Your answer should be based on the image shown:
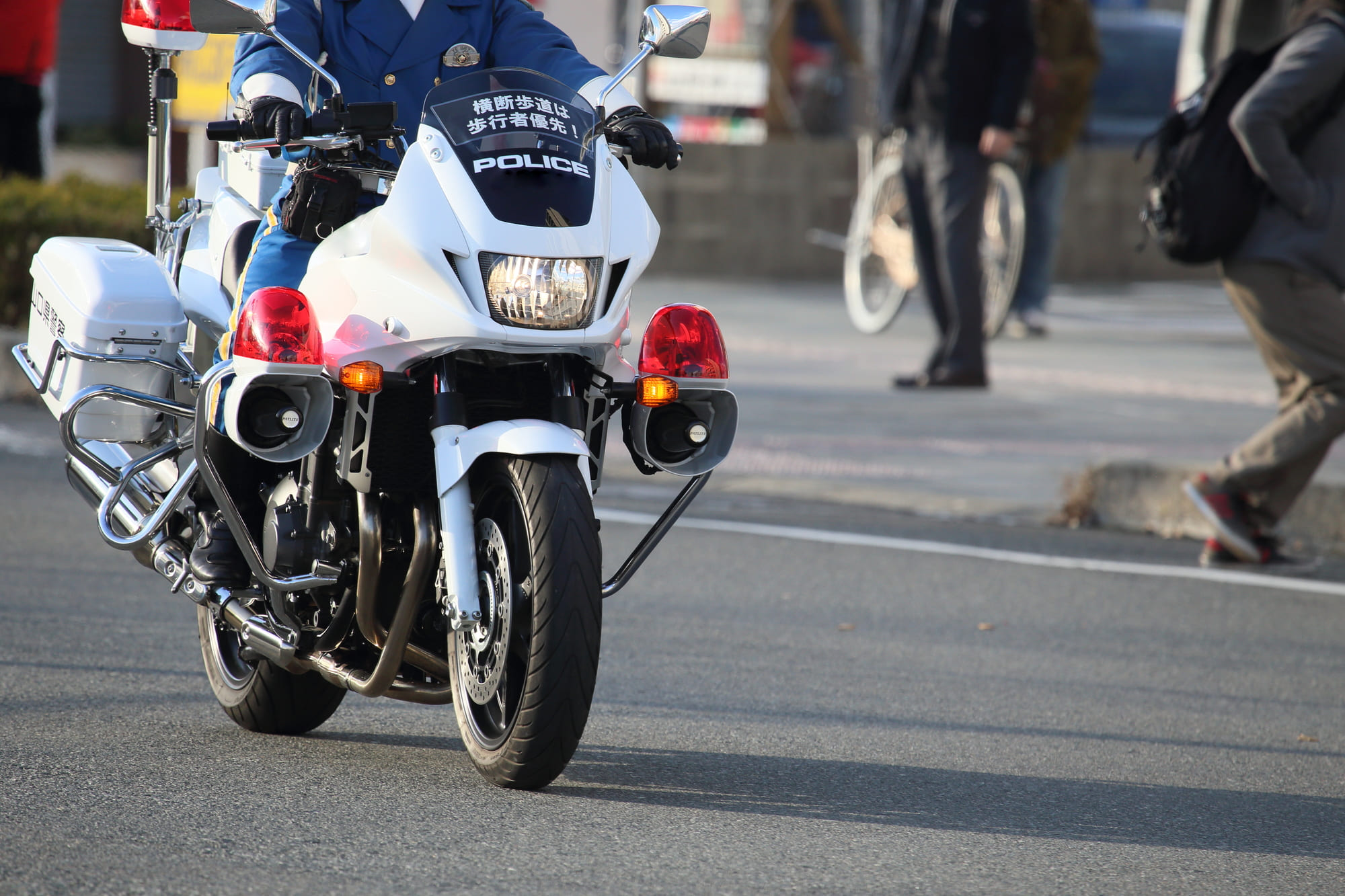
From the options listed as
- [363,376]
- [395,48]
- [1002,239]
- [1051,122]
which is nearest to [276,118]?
[363,376]

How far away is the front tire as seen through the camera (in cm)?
361

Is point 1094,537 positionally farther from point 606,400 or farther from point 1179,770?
point 606,400

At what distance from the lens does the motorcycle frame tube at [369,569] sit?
3.81 metres

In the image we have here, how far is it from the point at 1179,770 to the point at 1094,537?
Answer: 10.5ft

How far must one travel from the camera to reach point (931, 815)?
3918mm

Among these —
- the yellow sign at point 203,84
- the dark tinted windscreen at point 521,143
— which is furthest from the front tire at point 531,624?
the yellow sign at point 203,84

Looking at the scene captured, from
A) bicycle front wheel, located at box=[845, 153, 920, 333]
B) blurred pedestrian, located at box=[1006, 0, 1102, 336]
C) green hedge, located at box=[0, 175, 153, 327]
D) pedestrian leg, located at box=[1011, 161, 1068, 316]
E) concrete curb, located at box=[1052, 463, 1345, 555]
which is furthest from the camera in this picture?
pedestrian leg, located at box=[1011, 161, 1068, 316]

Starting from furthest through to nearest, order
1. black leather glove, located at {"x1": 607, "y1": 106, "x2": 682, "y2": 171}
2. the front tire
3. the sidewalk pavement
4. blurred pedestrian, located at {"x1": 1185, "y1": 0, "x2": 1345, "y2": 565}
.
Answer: the sidewalk pavement
blurred pedestrian, located at {"x1": 1185, "y1": 0, "x2": 1345, "y2": 565}
black leather glove, located at {"x1": 607, "y1": 106, "x2": 682, "y2": 171}
the front tire

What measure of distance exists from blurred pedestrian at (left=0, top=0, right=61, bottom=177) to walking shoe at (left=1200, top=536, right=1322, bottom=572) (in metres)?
7.10

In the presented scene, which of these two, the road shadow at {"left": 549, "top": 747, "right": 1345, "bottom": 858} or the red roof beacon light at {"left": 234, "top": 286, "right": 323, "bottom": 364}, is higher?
the red roof beacon light at {"left": 234, "top": 286, "right": 323, "bottom": 364}

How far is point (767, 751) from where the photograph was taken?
440cm

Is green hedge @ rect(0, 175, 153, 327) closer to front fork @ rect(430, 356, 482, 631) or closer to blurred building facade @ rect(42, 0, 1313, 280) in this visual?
blurred building facade @ rect(42, 0, 1313, 280)

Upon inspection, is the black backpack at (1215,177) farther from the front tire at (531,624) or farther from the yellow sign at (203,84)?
the yellow sign at (203,84)

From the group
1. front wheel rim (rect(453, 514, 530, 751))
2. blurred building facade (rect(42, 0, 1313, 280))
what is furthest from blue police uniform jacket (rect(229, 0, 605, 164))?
blurred building facade (rect(42, 0, 1313, 280))
